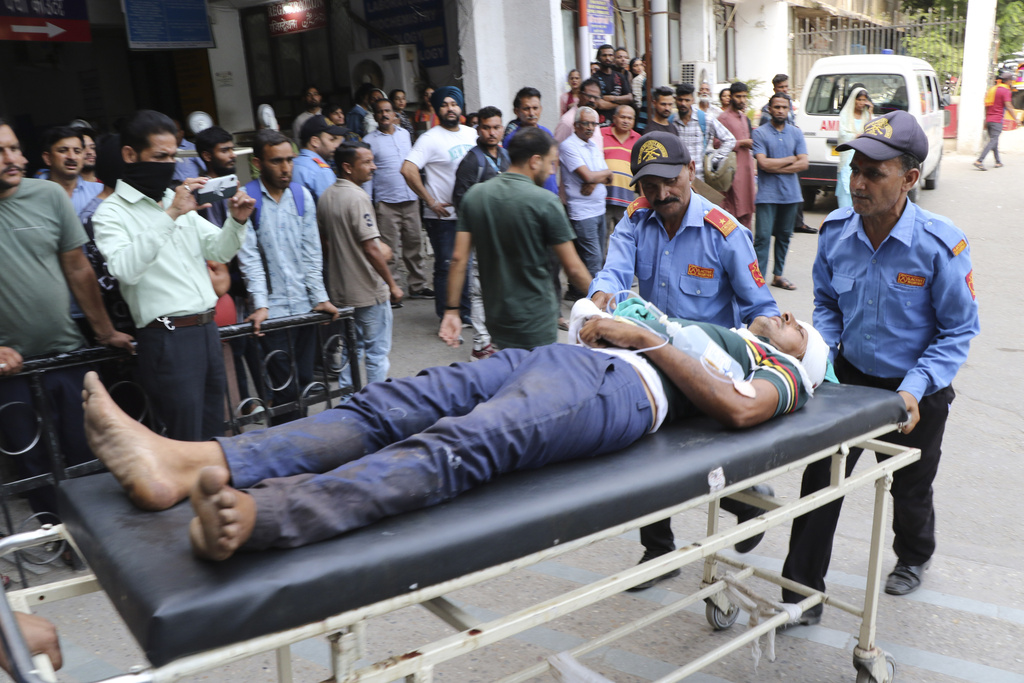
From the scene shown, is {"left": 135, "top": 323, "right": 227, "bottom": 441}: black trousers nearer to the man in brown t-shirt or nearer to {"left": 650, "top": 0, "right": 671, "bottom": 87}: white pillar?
the man in brown t-shirt

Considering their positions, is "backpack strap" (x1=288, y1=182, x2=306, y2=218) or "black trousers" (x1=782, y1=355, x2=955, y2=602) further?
"backpack strap" (x1=288, y1=182, x2=306, y2=218)

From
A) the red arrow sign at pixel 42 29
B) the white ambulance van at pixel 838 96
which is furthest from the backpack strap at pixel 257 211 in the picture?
the white ambulance van at pixel 838 96

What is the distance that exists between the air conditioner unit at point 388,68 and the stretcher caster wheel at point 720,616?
843 cm

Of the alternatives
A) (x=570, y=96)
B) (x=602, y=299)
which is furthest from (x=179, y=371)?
(x=570, y=96)

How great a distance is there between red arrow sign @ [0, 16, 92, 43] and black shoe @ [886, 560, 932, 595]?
293 inches

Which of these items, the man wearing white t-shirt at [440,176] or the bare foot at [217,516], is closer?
the bare foot at [217,516]

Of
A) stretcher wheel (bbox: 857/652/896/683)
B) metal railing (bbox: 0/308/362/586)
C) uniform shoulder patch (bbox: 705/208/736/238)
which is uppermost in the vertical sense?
uniform shoulder patch (bbox: 705/208/736/238)

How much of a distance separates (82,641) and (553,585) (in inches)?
71.4

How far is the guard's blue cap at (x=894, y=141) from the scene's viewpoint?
8.78 ft

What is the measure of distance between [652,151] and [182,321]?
2072 mm

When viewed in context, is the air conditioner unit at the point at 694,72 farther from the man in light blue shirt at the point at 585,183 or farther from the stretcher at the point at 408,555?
the stretcher at the point at 408,555

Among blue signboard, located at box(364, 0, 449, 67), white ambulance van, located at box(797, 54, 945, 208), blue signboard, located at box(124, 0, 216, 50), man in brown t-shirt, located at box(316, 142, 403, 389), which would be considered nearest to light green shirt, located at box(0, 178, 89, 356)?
man in brown t-shirt, located at box(316, 142, 403, 389)

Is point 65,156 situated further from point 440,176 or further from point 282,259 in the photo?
point 440,176

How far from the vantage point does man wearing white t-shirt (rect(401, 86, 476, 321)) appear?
632 cm
